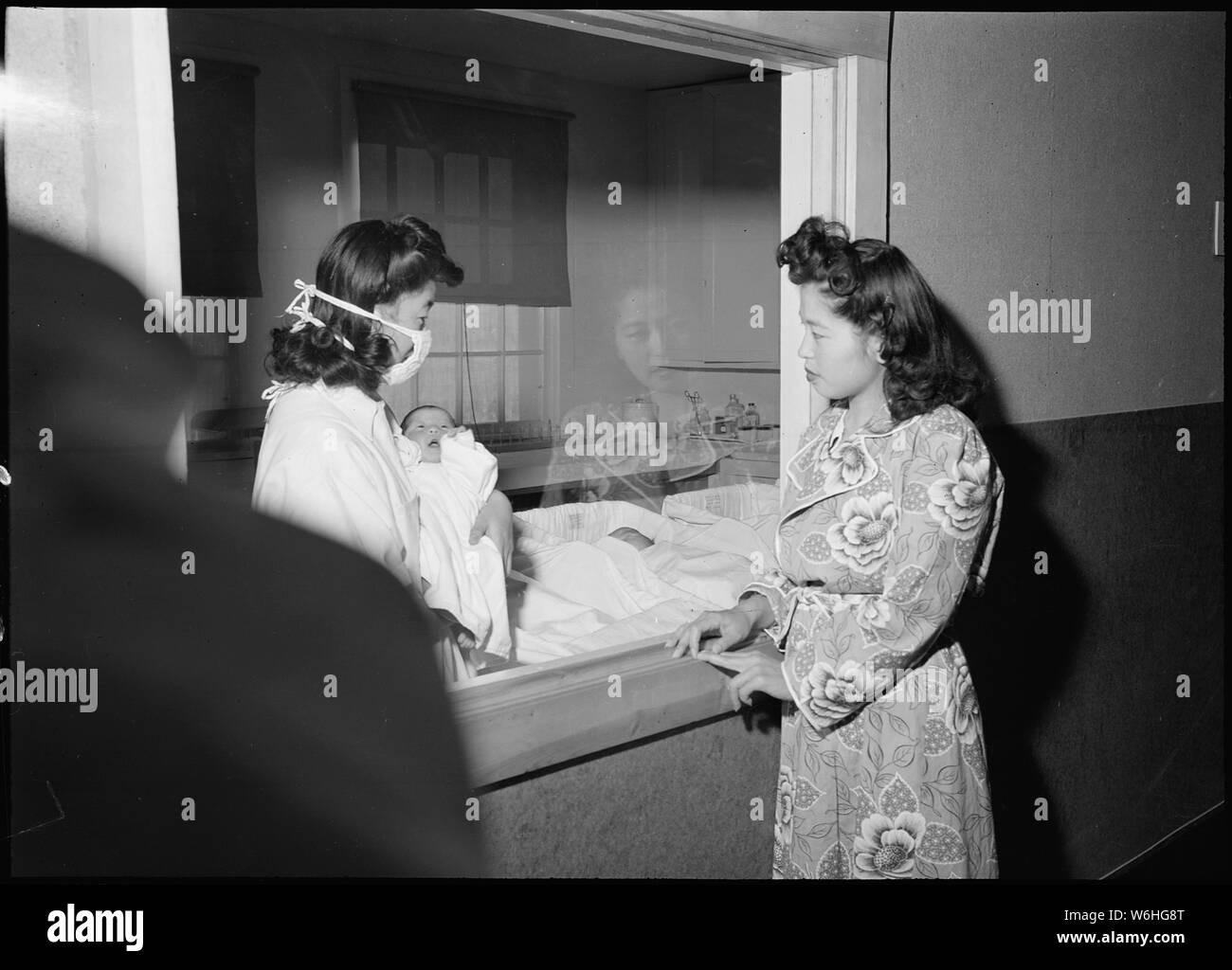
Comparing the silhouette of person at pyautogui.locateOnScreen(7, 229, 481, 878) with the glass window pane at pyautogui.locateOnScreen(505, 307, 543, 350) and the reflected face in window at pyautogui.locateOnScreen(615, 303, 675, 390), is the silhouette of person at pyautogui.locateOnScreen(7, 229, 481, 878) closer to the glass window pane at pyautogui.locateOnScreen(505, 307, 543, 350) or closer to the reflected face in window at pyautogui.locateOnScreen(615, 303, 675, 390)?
the glass window pane at pyautogui.locateOnScreen(505, 307, 543, 350)

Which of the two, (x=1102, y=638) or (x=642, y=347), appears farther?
(x=642, y=347)

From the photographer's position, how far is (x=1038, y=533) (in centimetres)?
306

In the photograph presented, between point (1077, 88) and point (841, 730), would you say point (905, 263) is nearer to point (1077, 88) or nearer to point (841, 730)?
point (841, 730)

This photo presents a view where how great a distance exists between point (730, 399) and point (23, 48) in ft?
9.11

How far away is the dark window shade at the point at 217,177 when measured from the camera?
335 cm

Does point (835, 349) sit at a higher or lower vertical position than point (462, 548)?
higher

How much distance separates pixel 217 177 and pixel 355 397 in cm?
192

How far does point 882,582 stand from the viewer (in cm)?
188

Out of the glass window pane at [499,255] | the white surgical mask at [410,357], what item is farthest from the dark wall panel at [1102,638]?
the glass window pane at [499,255]

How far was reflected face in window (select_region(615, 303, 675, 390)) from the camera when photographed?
169 inches

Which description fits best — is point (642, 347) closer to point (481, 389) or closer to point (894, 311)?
point (481, 389)

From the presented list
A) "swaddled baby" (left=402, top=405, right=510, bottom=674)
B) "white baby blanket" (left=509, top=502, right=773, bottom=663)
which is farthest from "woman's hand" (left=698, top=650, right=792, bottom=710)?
"swaddled baby" (left=402, top=405, right=510, bottom=674)

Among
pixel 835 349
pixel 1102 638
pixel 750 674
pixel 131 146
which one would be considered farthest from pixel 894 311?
pixel 1102 638

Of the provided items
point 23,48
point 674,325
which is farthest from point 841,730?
point 674,325
